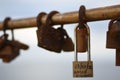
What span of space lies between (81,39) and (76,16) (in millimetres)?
63

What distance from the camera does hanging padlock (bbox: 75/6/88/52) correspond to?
2.72 feet

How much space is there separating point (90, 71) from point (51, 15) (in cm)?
21

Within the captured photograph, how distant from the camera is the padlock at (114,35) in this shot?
756 millimetres

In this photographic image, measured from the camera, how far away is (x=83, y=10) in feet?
2.73

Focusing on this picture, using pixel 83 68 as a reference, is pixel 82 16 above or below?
above

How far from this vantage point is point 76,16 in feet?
2.80

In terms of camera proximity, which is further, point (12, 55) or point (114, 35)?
point (12, 55)

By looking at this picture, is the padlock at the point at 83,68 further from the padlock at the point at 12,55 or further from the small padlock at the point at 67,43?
the padlock at the point at 12,55

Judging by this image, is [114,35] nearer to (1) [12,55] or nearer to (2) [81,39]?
(2) [81,39]

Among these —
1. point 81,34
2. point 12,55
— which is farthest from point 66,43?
point 12,55

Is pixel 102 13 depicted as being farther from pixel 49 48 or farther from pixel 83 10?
pixel 49 48

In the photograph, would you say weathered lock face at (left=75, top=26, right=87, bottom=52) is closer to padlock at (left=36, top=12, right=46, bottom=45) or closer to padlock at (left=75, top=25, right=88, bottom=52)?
padlock at (left=75, top=25, right=88, bottom=52)

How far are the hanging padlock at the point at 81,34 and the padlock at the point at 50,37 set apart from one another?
80mm

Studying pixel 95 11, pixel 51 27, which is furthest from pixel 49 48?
pixel 95 11
